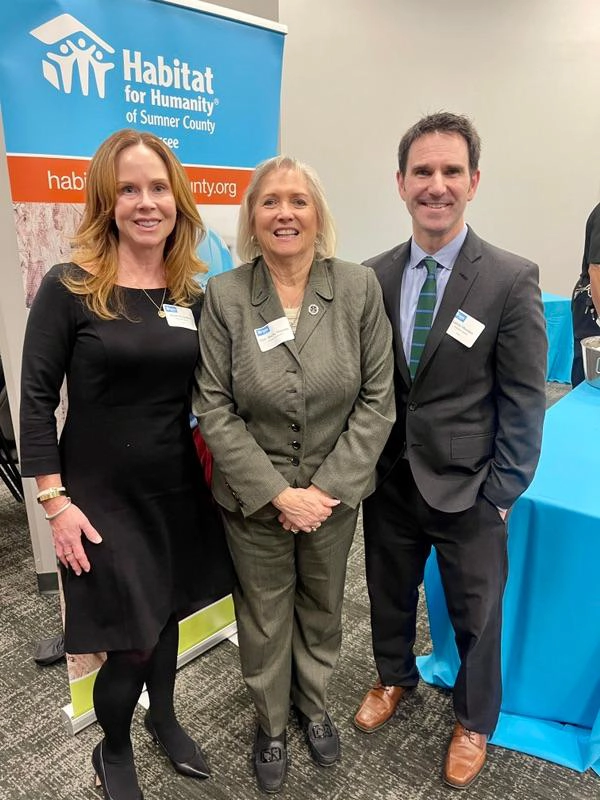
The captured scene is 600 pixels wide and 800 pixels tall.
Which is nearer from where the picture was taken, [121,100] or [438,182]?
[438,182]

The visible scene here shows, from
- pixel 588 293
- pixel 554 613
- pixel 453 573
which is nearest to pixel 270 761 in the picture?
pixel 453 573

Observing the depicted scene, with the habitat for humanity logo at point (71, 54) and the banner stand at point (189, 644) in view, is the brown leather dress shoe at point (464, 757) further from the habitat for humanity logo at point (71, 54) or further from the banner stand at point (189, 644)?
the habitat for humanity logo at point (71, 54)

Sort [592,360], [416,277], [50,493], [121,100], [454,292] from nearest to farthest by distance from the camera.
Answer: [50,493], [454,292], [416,277], [121,100], [592,360]

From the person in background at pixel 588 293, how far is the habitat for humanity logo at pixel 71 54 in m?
2.41

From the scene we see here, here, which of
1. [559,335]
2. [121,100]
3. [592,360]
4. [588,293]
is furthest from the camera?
[559,335]

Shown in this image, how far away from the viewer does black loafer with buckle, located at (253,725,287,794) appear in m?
1.58

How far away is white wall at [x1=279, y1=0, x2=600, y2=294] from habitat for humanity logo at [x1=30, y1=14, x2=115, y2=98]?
316 centimetres

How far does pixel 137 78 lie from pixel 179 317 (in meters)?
0.80

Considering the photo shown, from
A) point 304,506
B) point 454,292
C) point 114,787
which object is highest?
point 454,292

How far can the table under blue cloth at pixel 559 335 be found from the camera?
477 centimetres

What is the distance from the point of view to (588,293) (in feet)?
10.7

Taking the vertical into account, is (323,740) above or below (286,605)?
below

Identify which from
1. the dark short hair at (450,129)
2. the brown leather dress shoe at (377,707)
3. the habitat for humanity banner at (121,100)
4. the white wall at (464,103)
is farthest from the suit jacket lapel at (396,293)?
the white wall at (464,103)

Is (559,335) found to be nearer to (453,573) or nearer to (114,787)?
(453,573)
